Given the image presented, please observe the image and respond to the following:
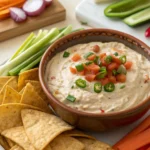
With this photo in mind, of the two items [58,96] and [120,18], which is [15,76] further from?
[120,18]

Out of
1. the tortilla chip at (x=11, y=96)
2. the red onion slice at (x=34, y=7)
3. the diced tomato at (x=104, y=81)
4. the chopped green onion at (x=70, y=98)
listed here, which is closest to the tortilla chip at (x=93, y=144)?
the chopped green onion at (x=70, y=98)

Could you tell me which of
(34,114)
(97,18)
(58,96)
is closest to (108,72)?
(58,96)

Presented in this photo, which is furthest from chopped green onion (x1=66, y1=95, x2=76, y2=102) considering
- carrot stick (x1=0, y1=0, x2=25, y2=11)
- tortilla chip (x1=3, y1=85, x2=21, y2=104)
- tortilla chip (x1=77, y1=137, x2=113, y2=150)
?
carrot stick (x1=0, y1=0, x2=25, y2=11)

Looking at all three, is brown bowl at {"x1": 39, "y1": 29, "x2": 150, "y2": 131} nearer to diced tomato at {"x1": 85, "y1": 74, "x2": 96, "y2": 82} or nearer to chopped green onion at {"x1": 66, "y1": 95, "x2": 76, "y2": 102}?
chopped green onion at {"x1": 66, "y1": 95, "x2": 76, "y2": 102}

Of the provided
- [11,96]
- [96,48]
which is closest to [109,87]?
[96,48]

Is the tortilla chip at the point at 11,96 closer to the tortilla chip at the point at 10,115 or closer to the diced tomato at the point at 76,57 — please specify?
the tortilla chip at the point at 10,115

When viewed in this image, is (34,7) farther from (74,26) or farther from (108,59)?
(108,59)
